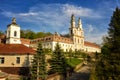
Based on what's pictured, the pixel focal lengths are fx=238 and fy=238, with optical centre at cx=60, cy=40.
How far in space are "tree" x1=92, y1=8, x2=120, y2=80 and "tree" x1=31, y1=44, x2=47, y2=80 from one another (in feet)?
31.9

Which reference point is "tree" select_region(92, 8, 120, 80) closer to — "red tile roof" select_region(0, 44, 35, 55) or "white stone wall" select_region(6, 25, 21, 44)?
"red tile roof" select_region(0, 44, 35, 55)

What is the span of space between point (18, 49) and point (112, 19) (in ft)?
68.2

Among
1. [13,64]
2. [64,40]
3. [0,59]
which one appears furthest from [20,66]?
[64,40]

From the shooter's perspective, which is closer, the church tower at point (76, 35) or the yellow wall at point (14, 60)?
the yellow wall at point (14, 60)

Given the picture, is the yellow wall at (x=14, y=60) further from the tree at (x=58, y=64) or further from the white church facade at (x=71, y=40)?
the white church facade at (x=71, y=40)

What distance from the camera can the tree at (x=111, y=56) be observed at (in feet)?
91.5

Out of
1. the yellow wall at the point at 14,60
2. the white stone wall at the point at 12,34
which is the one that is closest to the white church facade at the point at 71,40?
the white stone wall at the point at 12,34

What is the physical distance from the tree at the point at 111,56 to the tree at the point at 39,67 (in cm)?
971

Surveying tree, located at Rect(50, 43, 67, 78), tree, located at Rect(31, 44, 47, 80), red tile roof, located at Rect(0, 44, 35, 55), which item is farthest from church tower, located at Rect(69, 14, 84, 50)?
tree, located at Rect(31, 44, 47, 80)

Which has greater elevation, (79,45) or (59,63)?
(79,45)

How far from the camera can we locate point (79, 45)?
4291 inches

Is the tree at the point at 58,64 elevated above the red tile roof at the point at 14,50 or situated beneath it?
situated beneath

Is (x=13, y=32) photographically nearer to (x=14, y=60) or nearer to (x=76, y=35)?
(x=14, y=60)

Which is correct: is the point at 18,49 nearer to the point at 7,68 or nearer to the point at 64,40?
the point at 7,68
